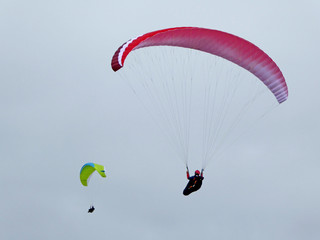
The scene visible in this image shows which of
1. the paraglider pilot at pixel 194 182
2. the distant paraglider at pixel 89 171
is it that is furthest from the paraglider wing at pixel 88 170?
the paraglider pilot at pixel 194 182

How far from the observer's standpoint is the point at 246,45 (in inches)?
1499

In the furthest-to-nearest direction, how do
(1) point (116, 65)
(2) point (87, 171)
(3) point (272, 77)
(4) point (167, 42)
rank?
(2) point (87, 171)
(3) point (272, 77)
(4) point (167, 42)
(1) point (116, 65)

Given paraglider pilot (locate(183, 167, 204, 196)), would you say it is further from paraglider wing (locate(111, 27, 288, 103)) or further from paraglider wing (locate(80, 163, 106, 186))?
paraglider wing (locate(80, 163, 106, 186))

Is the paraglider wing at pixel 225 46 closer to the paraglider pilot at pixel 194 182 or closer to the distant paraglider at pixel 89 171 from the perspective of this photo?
the paraglider pilot at pixel 194 182

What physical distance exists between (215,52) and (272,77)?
352cm

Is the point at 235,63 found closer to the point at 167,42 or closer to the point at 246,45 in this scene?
the point at 246,45

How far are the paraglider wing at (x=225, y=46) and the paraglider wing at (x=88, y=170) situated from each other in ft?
Result: 56.3

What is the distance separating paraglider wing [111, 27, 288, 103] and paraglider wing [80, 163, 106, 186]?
17.2m

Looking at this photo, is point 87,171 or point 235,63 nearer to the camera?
point 235,63

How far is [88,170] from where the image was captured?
182ft

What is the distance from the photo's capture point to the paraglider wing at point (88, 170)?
5249 cm

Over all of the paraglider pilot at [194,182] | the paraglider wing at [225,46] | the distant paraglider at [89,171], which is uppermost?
the distant paraglider at [89,171]

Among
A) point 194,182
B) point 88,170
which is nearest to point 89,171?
point 88,170

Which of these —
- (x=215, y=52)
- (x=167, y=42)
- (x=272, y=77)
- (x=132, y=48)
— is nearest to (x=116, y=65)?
(x=132, y=48)
